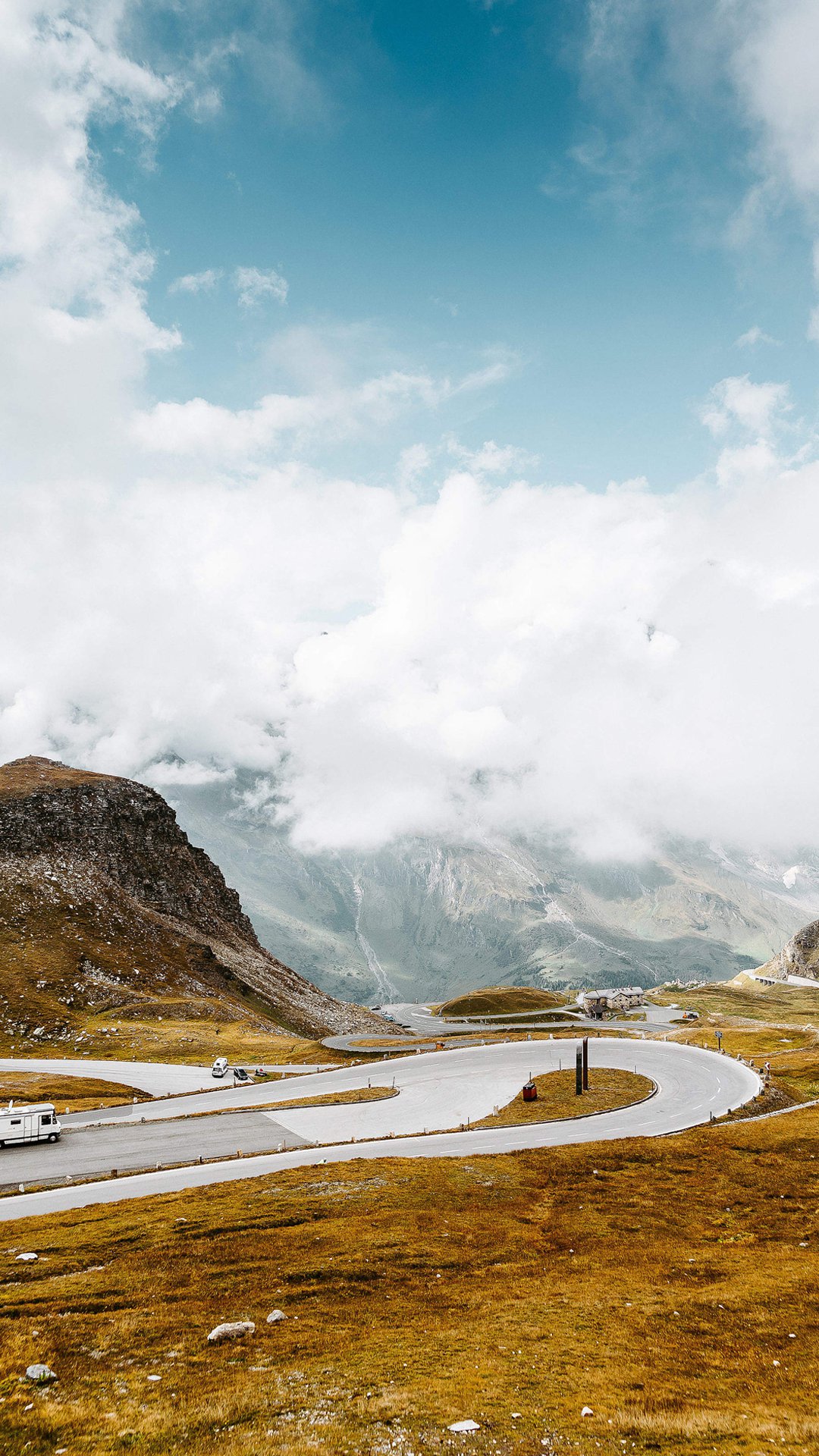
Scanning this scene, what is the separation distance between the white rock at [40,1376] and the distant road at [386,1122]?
22.3 m

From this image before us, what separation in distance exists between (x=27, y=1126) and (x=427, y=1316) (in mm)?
44948

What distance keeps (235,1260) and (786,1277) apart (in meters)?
23.4

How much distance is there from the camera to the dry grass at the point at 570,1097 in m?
65.0

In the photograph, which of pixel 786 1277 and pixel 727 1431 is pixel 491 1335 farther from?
pixel 786 1277

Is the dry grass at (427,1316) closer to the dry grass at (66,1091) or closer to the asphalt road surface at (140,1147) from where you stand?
the asphalt road surface at (140,1147)

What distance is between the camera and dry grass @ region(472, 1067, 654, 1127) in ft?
213

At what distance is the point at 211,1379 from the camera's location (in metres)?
20.0

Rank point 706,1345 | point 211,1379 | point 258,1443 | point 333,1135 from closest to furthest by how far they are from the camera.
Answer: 1. point 258,1443
2. point 211,1379
3. point 706,1345
4. point 333,1135

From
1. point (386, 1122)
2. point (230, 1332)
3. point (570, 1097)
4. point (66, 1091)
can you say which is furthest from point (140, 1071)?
point (230, 1332)

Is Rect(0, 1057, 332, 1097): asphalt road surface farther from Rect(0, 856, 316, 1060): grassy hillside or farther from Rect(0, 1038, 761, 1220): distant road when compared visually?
Rect(0, 1038, 761, 1220): distant road

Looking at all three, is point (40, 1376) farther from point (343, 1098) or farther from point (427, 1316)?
point (343, 1098)

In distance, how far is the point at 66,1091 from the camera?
283 feet

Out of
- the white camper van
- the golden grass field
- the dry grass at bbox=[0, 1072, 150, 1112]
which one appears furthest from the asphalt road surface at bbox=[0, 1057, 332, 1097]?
the white camper van

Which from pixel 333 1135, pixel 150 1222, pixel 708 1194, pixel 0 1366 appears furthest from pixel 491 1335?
pixel 333 1135
